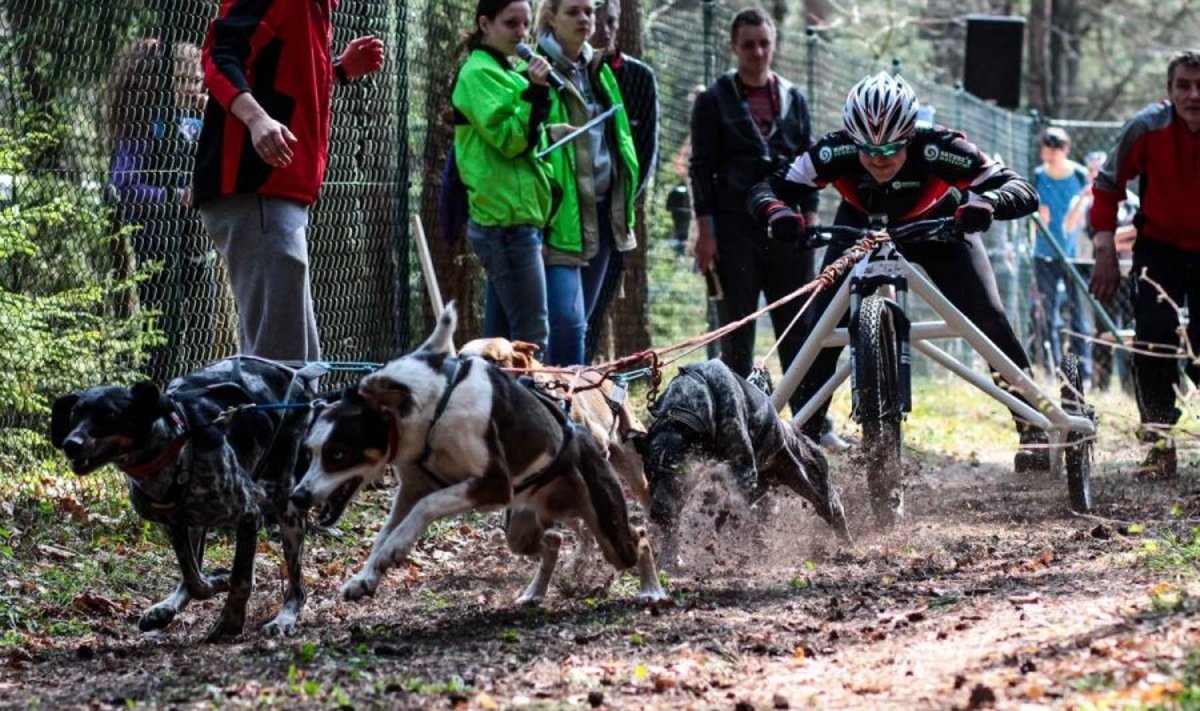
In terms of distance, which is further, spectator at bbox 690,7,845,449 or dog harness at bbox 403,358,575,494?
spectator at bbox 690,7,845,449

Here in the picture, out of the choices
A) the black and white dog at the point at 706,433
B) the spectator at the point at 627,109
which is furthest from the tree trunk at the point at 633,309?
the black and white dog at the point at 706,433

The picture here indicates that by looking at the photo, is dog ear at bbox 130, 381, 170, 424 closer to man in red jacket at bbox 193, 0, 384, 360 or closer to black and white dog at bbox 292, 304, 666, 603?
black and white dog at bbox 292, 304, 666, 603

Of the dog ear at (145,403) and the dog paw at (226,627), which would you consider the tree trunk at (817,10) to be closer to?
the dog paw at (226,627)

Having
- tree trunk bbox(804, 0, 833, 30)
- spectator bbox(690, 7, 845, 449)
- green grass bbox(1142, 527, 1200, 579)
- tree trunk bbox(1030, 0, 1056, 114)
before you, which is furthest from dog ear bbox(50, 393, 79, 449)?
tree trunk bbox(804, 0, 833, 30)

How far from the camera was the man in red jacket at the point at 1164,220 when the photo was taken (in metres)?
10.2

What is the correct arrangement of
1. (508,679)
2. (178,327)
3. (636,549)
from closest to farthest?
(508,679), (636,549), (178,327)

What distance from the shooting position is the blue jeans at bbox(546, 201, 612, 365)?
9477mm

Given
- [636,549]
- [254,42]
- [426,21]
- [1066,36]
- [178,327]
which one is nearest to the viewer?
[636,549]

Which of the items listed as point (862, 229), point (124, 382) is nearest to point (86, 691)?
point (124, 382)

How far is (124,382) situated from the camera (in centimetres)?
896

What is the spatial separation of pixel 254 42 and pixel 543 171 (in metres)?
2.37

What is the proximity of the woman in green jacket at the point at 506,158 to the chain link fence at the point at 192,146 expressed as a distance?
0.39 meters

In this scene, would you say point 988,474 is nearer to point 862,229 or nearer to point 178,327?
point 862,229

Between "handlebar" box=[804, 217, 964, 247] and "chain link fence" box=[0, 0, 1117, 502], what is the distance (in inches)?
79.1
